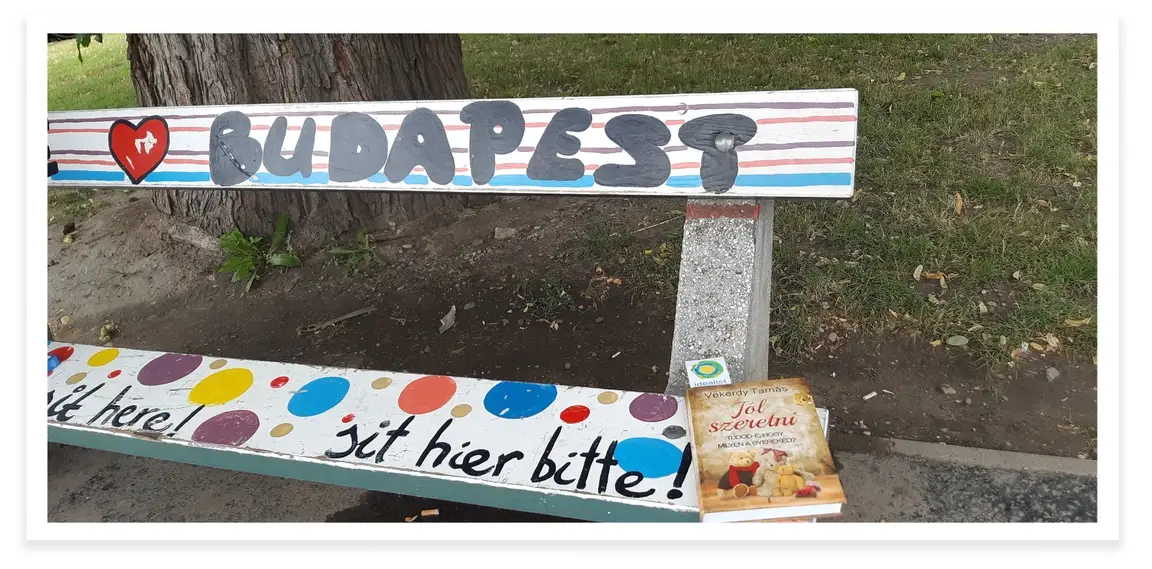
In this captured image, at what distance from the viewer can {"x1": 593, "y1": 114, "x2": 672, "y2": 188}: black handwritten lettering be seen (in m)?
2.14

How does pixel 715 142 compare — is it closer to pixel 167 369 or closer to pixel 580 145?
pixel 580 145

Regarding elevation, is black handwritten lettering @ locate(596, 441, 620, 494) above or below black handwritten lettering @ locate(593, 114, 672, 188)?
below

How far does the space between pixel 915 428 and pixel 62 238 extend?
5026 mm

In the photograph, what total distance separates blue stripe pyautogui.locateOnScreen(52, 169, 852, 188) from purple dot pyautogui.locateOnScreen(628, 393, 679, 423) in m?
0.61

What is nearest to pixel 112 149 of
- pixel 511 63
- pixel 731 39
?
pixel 511 63

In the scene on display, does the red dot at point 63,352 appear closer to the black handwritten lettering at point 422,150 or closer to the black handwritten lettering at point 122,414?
the black handwritten lettering at point 122,414

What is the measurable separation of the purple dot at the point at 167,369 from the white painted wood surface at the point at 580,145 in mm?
629

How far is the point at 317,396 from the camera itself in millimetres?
2238

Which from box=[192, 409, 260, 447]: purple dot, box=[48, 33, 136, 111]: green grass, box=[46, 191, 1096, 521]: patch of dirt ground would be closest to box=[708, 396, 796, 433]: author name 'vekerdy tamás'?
box=[46, 191, 1096, 521]: patch of dirt ground

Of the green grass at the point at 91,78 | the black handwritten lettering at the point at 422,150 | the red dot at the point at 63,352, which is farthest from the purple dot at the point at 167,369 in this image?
the green grass at the point at 91,78

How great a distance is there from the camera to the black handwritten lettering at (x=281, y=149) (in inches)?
98.7

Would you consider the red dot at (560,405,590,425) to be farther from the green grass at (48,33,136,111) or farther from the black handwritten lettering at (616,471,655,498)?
the green grass at (48,33,136,111)

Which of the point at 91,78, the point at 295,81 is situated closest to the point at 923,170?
the point at 295,81

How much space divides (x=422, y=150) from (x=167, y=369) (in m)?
1.13
